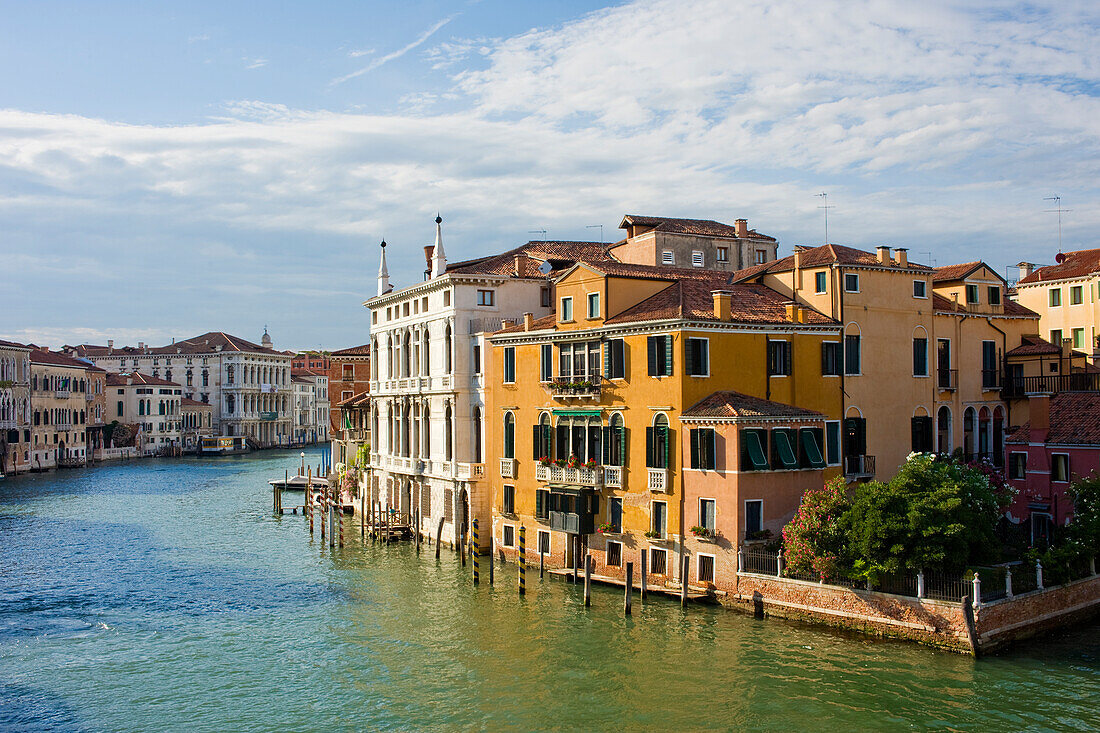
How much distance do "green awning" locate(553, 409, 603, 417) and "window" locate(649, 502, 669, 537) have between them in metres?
3.41

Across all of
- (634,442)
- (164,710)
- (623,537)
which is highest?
(634,442)

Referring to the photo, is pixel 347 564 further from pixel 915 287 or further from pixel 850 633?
pixel 915 287

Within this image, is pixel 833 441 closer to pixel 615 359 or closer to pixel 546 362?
pixel 615 359

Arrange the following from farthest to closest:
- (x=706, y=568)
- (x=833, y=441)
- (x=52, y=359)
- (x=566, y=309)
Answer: (x=52, y=359) < (x=566, y=309) < (x=833, y=441) < (x=706, y=568)

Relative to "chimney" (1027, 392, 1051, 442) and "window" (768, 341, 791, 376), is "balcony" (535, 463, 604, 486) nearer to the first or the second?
"window" (768, 341, 791, 376)

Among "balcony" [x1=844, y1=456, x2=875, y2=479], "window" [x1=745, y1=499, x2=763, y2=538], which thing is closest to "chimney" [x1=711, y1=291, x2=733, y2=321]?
"window" [x1=745, y1=499, x2=763, y2=538]

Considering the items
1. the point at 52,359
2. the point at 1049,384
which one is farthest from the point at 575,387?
the point at 52,359

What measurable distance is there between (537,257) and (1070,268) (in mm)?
21476

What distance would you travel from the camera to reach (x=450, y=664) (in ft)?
71.1

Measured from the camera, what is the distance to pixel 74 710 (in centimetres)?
1919

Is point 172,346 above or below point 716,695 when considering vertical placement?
above

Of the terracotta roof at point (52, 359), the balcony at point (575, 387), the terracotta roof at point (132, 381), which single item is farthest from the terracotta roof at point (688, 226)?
the terracotta roof at point (132, 381)

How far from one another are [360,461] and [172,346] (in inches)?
3326

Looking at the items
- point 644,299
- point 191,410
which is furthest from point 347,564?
point 191,410
